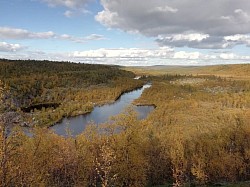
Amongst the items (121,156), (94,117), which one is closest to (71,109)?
(94,117)

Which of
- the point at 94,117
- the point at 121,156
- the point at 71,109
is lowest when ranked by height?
the point at 94,117

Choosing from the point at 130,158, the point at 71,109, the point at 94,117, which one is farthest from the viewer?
the point at 71,109

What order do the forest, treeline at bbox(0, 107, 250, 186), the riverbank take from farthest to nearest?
the riverbank → treeline at bbox(0, 107, 250, 186) → the forest

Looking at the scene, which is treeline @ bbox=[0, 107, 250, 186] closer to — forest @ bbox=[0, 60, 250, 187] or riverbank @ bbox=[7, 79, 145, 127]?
forest @ bbox=[0, 60, 250, 187]

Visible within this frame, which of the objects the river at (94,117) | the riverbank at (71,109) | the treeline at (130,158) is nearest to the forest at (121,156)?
the treeline at (130,158)

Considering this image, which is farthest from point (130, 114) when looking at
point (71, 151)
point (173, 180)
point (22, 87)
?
point (22, 87)

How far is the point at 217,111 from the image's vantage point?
132625mm

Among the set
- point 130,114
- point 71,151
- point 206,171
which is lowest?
point 206,171

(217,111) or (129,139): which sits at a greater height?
(129,139)

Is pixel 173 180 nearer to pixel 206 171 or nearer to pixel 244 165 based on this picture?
pixel 206 171

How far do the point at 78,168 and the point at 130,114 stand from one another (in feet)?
33.7

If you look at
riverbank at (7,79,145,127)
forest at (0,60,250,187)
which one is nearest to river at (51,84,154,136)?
riverbank at (7,79,145,127)

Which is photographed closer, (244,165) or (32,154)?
(32,154)

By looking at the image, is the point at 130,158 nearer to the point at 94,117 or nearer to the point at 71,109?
the point at 94,117
